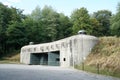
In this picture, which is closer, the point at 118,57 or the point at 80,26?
the point at 118,57

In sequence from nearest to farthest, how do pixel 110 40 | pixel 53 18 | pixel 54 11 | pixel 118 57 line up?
pixel 118 57, pixel 110 40, pixel 53 18, pixel 54 11

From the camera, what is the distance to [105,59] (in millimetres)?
30062

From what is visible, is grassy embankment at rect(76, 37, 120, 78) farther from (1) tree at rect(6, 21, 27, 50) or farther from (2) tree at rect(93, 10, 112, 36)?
(2) tree at rect(93, 10, 112, 36)

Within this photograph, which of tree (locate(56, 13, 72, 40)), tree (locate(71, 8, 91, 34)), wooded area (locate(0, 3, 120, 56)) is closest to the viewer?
tree (locate(71, 8, 91, 34))

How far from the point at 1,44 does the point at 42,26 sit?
11734mm

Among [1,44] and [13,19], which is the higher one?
[13,19]

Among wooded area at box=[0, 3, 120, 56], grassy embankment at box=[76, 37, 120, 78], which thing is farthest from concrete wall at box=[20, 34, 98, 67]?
wooded area at box=[0, 3, 120, 56]

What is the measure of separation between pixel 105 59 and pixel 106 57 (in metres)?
1.02

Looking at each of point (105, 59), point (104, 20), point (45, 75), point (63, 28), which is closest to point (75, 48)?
point (105, 59)

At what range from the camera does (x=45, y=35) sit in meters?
74.8

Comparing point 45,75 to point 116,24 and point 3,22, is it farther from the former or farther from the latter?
point 3,22

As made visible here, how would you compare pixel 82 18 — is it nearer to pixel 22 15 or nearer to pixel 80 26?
pixel 80 26

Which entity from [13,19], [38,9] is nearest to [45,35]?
[13,19]

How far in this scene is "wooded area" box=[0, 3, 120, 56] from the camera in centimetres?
6831
